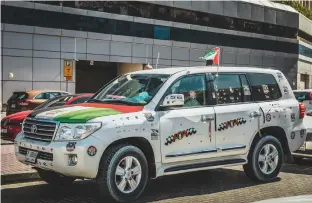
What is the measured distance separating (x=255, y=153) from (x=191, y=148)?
1446mm

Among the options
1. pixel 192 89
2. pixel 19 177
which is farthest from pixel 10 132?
pixel 192 89

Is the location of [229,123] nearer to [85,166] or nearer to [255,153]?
[255,153]

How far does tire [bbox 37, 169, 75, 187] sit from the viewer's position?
7305mm

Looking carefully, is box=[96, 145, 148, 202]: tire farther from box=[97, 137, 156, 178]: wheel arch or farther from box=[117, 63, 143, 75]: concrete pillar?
box=[117, 63, 143, 75]: concrete pillar

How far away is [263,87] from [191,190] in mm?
2288

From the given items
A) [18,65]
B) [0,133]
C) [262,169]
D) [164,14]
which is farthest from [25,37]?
[262,169]

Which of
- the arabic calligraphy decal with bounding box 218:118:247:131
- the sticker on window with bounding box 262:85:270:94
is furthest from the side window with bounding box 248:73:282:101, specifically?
the arabic calligraphy decal with bounding box 218:118:247:131

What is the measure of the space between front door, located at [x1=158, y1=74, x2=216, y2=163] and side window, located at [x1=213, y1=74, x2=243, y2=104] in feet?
0.86

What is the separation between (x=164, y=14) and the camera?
40562 mm

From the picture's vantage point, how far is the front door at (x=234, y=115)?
7332 millimetres

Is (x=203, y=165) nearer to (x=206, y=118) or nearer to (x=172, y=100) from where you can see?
(x=206, y=118)

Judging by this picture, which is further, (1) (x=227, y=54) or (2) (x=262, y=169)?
(1) (x=227, y=54)

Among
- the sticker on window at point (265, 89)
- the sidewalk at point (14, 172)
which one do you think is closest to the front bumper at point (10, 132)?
the sidewalk at point (14, 172)

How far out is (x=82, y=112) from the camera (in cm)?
628
